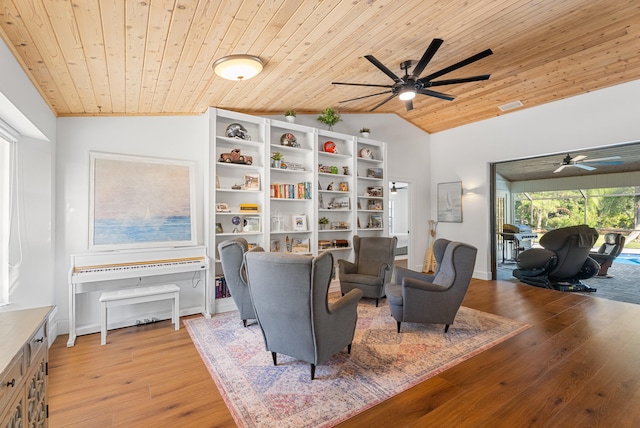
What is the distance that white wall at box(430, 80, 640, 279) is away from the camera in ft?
14.5

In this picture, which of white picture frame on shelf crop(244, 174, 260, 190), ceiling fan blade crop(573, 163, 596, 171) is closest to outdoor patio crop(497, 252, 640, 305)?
ceiling fan blade crop(573, 163, 596, 171)

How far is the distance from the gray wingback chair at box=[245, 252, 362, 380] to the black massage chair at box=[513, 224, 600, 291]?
4.53 metres

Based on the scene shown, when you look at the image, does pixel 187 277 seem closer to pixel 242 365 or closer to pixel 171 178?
pixel 171 178

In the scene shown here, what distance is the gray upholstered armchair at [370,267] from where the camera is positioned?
169 inches

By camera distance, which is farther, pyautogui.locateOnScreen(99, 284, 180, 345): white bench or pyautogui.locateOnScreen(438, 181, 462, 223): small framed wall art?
pyautogui.locateOnScreen(438, 181, 462, 223): small framed wall art

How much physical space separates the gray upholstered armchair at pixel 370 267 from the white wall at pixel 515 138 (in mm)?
2622

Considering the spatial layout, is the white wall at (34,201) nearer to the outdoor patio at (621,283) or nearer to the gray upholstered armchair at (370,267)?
the gray upholstered armchair at (370,267)

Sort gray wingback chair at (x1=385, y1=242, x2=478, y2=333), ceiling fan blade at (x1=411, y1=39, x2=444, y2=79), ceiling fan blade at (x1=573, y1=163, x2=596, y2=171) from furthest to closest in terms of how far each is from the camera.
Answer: ceiling fan blade at (x1=573, y1=163, x2=596, y2=171) < gray wingback chair at (x1=385, y1=242, x2=478, y2=333) < ceiling fan blade at (x1=411, y1=39, x2=444, y2=79)

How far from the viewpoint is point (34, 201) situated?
2.93m

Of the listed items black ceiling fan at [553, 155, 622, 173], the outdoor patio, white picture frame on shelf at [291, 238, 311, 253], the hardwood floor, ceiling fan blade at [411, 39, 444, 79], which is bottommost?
the hardwood floor

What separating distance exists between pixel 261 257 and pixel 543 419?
216 centimetres

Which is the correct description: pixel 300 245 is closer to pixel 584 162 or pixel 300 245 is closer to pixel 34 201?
pixel 34 201

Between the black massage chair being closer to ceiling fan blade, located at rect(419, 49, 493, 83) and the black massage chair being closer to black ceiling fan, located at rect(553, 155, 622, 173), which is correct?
black ceiling fan, located at rect(553, 155, 622, 173)

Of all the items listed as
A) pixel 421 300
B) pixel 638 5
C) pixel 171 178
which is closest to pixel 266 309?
pixel 421 300
